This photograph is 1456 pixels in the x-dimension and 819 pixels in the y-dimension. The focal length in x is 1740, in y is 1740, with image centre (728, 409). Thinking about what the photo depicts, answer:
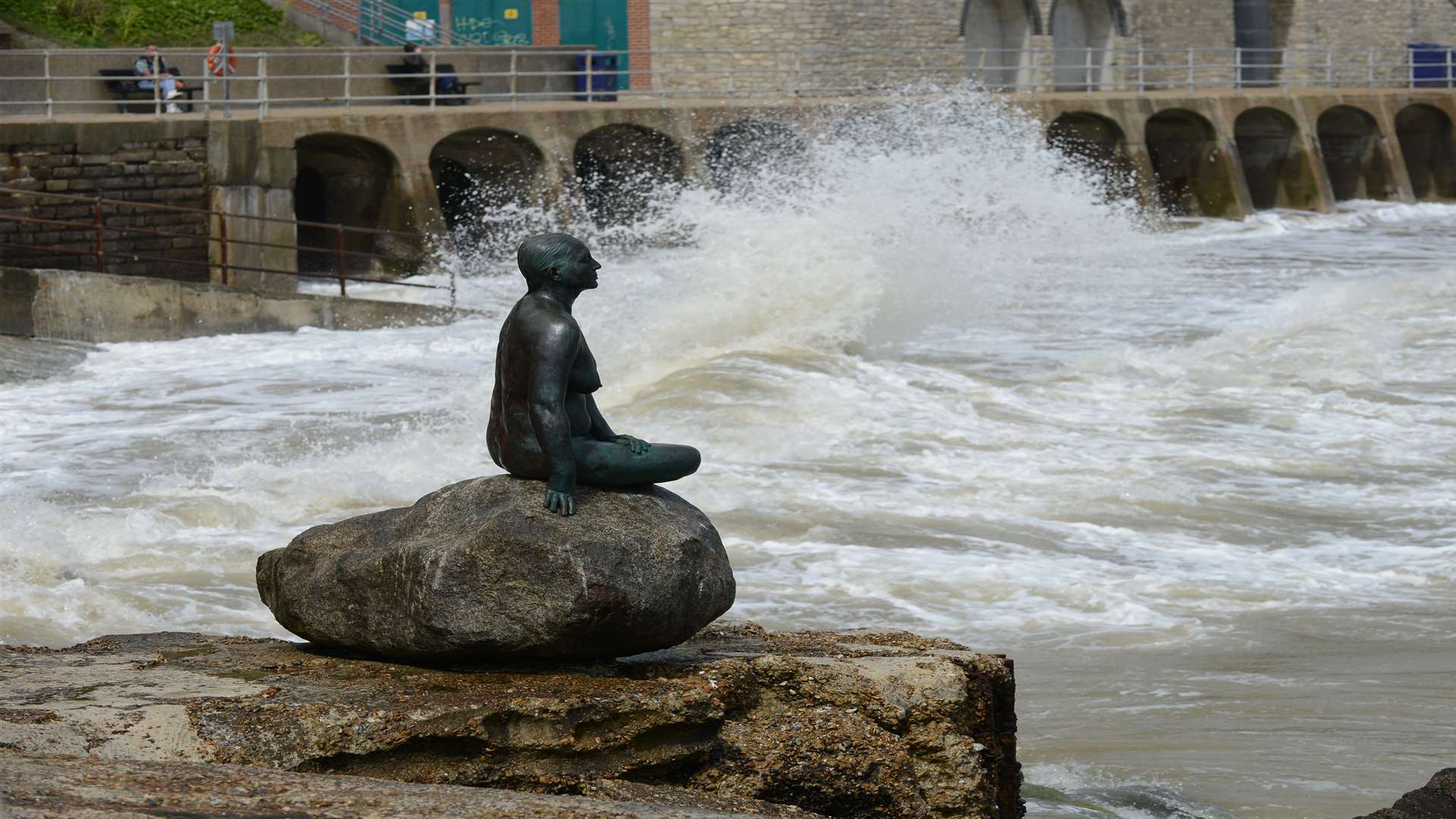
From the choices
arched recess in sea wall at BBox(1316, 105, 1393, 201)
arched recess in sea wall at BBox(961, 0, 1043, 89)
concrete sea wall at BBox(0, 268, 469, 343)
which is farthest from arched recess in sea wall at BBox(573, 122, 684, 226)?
arched recess in sea wall at BBox(1316, 105, 1393, 201)

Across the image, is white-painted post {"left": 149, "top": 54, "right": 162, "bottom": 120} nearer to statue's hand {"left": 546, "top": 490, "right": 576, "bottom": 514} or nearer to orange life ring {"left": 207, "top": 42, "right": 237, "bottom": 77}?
orange life ring {"left": 207, "top": 42, "right": 237, "bottom": 77}

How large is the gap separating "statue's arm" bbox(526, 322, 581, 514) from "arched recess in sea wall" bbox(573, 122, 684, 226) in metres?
22.8

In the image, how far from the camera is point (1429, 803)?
5.56 meters

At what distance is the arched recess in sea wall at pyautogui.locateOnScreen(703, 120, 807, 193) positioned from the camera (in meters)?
28.3

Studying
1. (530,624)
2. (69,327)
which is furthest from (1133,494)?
(69,327)

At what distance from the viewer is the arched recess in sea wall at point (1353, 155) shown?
120 feet

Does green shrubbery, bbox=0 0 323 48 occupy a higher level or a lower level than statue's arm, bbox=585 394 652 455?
higher

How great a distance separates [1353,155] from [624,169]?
1745cm

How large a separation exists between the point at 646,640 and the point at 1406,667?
4.35 meters

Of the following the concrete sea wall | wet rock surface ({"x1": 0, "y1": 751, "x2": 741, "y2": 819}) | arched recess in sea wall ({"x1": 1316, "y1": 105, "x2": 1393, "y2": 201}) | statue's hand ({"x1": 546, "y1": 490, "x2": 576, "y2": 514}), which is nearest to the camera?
wet rock surface ({"x1": 0, "y1": 751, "x2": 741, "y2": 819})

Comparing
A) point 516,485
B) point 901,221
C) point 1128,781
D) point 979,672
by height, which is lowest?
point 1128,781

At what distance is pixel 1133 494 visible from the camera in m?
11.5

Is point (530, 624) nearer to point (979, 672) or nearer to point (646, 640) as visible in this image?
point (646, 640)

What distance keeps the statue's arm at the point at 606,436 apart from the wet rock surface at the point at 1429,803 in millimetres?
2518
